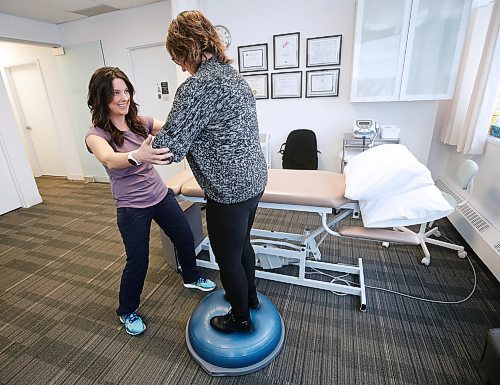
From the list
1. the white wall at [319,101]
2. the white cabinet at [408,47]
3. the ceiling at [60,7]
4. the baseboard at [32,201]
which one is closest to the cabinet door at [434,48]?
the white cabinet at [408,47]

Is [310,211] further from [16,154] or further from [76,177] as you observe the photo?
[76,177]

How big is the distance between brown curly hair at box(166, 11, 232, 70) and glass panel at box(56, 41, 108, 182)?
3.80m

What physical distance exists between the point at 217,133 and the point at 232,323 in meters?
0.94

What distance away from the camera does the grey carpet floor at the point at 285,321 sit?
136 cm

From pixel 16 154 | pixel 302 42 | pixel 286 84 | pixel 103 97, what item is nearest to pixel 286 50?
pixel 302 42

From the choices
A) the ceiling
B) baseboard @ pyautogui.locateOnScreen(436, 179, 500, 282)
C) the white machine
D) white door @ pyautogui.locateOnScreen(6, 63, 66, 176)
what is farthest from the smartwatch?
white door @ pyautogui.locateOnScreen(6, 63, 66, 176)

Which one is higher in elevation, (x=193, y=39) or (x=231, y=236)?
(x=193, y=39)

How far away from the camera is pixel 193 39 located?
95 centimetres

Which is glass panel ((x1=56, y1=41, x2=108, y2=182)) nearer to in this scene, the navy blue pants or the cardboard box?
the cardboard box

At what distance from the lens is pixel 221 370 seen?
1326 millimetres

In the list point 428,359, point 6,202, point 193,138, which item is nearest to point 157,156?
point 193,138

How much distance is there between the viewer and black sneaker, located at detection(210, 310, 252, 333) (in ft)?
4.41

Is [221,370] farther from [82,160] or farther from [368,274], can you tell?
[82,160]

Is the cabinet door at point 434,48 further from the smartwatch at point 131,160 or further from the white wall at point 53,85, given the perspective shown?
the white wall at point 53,85
